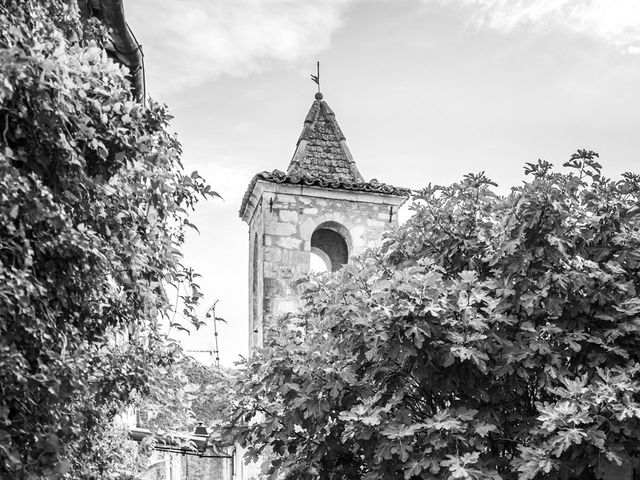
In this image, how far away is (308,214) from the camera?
13.7 metres

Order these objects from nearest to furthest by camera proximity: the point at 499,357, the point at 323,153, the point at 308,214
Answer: the point at 499,357, the point at 308,214, the point at 323,153

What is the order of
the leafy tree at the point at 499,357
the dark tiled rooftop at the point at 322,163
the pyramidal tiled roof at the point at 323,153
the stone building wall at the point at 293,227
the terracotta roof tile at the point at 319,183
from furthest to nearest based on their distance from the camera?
the pyramidal tiled roof at the point at 323,153, the dark tiled rooftop at the point at 322,163, the terracotta roof tile at the point at 319,183, the stone building wall at the point at 293,227, the leafy tree at the point at 499,357

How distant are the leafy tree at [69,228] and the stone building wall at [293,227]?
27.3ft

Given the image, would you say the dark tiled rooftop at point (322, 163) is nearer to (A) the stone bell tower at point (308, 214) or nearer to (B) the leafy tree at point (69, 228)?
(A) the stone bell tower at point (308, 214)

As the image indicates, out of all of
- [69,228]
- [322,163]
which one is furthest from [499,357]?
[322,163]

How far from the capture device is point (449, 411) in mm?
7320

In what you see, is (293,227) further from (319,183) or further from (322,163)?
(322,163)

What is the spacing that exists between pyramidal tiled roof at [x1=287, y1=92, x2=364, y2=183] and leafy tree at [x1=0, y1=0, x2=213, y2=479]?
9.37 metres

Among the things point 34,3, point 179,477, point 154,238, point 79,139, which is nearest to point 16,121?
point 79,139

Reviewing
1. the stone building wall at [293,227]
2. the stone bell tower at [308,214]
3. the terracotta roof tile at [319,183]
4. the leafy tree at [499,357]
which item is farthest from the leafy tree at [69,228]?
the terracotta roof tile at [319,183]

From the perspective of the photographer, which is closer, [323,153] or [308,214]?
[308,214]

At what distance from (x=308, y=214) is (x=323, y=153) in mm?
1346

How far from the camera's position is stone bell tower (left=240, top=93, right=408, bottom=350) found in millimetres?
13391

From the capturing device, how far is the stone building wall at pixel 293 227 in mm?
13312
